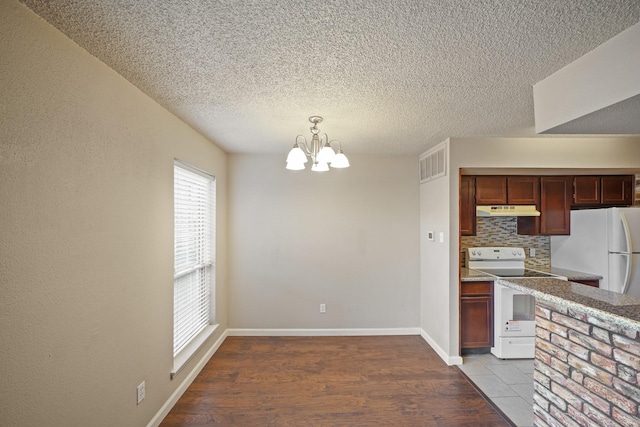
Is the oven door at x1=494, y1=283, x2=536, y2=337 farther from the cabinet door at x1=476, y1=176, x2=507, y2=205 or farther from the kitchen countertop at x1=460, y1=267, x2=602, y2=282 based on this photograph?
the cabinet door at x1=476, y1=176, x2=507, y2=205

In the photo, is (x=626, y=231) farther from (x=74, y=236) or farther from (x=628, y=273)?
(x=74, y=236)

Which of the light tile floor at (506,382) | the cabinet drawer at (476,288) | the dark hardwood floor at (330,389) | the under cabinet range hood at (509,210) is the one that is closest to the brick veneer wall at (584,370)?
the light tile floor at (506,382)

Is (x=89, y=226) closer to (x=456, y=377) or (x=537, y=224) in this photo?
(x=456, y=377)

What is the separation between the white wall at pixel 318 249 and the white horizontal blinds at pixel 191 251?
540mm

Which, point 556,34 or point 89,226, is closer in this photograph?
point 556,34

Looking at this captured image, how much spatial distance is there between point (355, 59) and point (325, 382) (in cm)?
281

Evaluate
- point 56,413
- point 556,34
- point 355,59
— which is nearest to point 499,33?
point 556,34

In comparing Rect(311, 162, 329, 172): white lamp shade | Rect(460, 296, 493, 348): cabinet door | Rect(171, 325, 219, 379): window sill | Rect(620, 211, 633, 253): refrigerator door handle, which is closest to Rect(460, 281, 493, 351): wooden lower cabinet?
Rect(460, 296, 493, 348): cabinet door

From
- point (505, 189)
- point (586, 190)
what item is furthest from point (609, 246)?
point (505, 189)

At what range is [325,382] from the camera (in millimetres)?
2877

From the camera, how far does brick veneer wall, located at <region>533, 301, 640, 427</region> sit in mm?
1311

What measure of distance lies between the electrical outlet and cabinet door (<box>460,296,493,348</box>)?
3.20 m

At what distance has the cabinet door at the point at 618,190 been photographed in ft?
11.9

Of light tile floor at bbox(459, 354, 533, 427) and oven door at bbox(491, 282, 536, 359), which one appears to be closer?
light tile floor at bbox(459, 354, 533, 427)
